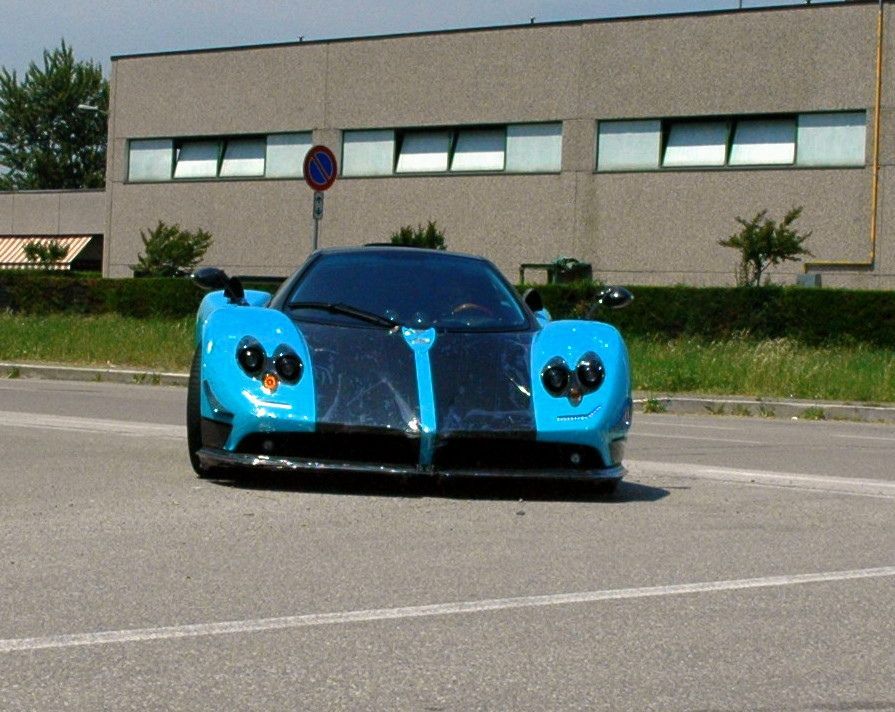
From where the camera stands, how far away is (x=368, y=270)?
9672mm

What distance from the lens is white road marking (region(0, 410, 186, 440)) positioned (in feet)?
38.8

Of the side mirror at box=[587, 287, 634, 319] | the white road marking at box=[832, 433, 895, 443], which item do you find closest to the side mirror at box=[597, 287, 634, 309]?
the side mirror at box=[587, 287, 634, 319]

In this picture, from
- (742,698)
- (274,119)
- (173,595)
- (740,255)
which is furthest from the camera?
(274,119)

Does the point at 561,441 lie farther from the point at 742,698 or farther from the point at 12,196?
the point at 12,196

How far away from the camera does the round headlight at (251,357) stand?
8.42 m

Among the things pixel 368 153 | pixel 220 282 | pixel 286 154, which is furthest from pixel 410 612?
pixel 286 154

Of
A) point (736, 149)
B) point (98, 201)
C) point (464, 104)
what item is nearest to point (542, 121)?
point (464, 104)

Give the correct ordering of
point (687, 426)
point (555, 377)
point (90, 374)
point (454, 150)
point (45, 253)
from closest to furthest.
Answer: point (555, 377) < point (687, 426) < point (90, 374) < point (454, 150) < point (45, 253)

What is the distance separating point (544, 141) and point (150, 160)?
12.0 metres

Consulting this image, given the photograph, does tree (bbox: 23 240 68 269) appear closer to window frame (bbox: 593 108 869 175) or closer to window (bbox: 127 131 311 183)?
window (bbox: 127 131 311 183)

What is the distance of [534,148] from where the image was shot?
39.5 meters

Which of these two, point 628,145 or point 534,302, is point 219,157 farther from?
point 534,302

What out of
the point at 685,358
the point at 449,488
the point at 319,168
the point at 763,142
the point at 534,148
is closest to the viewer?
the point at 449,488

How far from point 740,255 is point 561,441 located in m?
28.6
